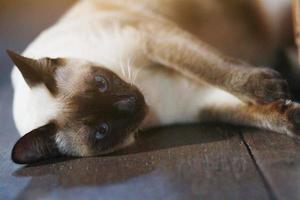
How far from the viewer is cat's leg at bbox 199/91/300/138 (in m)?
1.52

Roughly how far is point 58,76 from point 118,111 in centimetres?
23

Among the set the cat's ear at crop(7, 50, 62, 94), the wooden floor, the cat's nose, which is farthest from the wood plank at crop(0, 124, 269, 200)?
the cat's ear at crop(7, 50, 62, 94)

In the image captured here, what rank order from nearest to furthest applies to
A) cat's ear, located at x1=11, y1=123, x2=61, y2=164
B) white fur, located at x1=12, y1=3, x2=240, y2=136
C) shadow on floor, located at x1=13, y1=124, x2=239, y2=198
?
shadow on floor, located at x1=13, y1=124, x2=239, y2=198, cat's ear, located at x1=11, y1=123, x2=61, y2=164, white fur, located at x1=12, y1=3, x2=240, y2=136

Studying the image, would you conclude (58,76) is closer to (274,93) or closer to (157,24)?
(157,24)

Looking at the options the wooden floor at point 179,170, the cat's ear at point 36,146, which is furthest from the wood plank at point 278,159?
the cat's ear at point 36,146

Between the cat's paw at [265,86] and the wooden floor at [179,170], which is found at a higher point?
the cat's paw at [265,86]

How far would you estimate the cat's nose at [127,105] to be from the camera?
5.34 ft

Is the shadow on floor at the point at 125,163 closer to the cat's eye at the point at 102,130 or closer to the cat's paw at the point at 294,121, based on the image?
the cat's eye at the point at 102,130

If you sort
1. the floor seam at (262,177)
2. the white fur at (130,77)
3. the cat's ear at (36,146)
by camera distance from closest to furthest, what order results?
the floor seam at (262,177)
the cat's ear at (36,146)
the white fur at (130,77)

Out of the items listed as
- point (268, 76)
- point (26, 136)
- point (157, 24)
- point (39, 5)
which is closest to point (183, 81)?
point (157, 24)

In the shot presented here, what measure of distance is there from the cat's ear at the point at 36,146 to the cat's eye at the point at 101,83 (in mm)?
177

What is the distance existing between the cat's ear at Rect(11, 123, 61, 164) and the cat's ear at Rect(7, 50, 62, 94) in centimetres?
13

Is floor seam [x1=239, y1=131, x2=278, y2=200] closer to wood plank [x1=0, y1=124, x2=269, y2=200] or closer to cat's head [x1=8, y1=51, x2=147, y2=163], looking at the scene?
wood plank [x1=0, y1=124, x2=269, y2=200]

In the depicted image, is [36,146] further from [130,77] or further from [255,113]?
[255,113]
